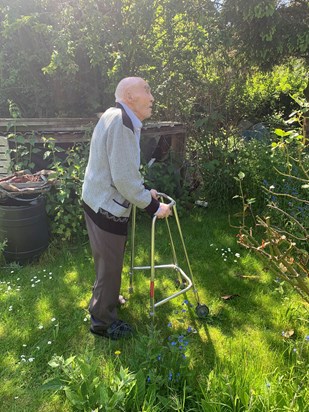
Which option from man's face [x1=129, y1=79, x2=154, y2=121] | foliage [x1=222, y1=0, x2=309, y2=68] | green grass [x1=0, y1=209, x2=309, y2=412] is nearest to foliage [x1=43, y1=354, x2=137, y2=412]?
green grass [x1=0, y1=209, x2=309, y2=412]

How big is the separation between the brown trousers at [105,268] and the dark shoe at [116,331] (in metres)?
0.04

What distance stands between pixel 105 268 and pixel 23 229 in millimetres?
1791

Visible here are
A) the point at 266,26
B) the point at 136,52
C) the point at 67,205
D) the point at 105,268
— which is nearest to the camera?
the point at 105,268

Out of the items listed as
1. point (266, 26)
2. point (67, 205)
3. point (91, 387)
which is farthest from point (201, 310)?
point (266, 26)

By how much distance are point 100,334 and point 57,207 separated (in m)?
1.82

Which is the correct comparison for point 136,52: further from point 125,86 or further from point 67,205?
point 125,86

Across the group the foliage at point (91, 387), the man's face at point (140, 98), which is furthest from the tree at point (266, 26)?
the foliage at point (91, 387)

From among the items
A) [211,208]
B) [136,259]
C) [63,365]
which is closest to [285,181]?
[211,208]

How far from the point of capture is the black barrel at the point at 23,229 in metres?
3.90

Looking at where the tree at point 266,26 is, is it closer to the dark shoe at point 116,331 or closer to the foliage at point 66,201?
the foliage at point 66,201

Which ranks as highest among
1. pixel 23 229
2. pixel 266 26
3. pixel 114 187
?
pixel 266 26

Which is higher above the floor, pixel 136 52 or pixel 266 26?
pixel 266 26

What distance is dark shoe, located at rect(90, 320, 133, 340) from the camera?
277cm

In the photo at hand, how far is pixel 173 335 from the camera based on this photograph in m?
2.33
